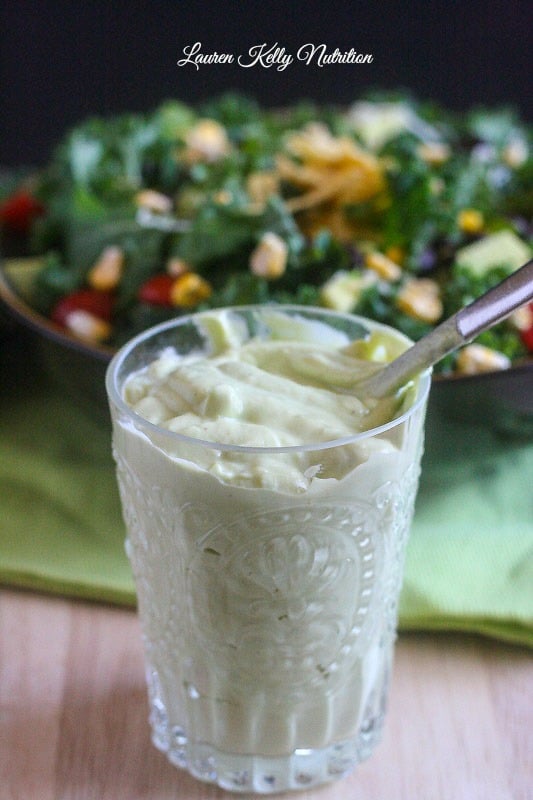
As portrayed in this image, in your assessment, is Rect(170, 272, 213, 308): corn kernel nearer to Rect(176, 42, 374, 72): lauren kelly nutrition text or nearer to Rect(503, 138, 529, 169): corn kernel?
Rect(176, 42, 374, 72): lauren kelly nutrition text

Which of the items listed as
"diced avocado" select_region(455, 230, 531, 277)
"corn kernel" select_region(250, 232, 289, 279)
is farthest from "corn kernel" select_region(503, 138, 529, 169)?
"corn kernel" select_region(250, 232, 289, 279)

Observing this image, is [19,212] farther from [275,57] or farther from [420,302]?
[420,302]

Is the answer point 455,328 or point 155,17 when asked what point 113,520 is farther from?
point 155,17

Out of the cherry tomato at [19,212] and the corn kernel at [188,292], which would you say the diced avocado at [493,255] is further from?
the cherry tomato at [19,212]

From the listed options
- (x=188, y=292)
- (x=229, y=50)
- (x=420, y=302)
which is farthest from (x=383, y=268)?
(x=229, y=50)

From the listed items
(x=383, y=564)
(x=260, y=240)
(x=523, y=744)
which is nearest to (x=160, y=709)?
(x=383, y=564)

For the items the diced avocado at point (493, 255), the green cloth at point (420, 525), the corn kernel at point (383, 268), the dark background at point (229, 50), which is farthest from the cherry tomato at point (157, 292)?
the dark background at point (229, 50)

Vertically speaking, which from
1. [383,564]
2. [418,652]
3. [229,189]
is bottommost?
[418,652]
